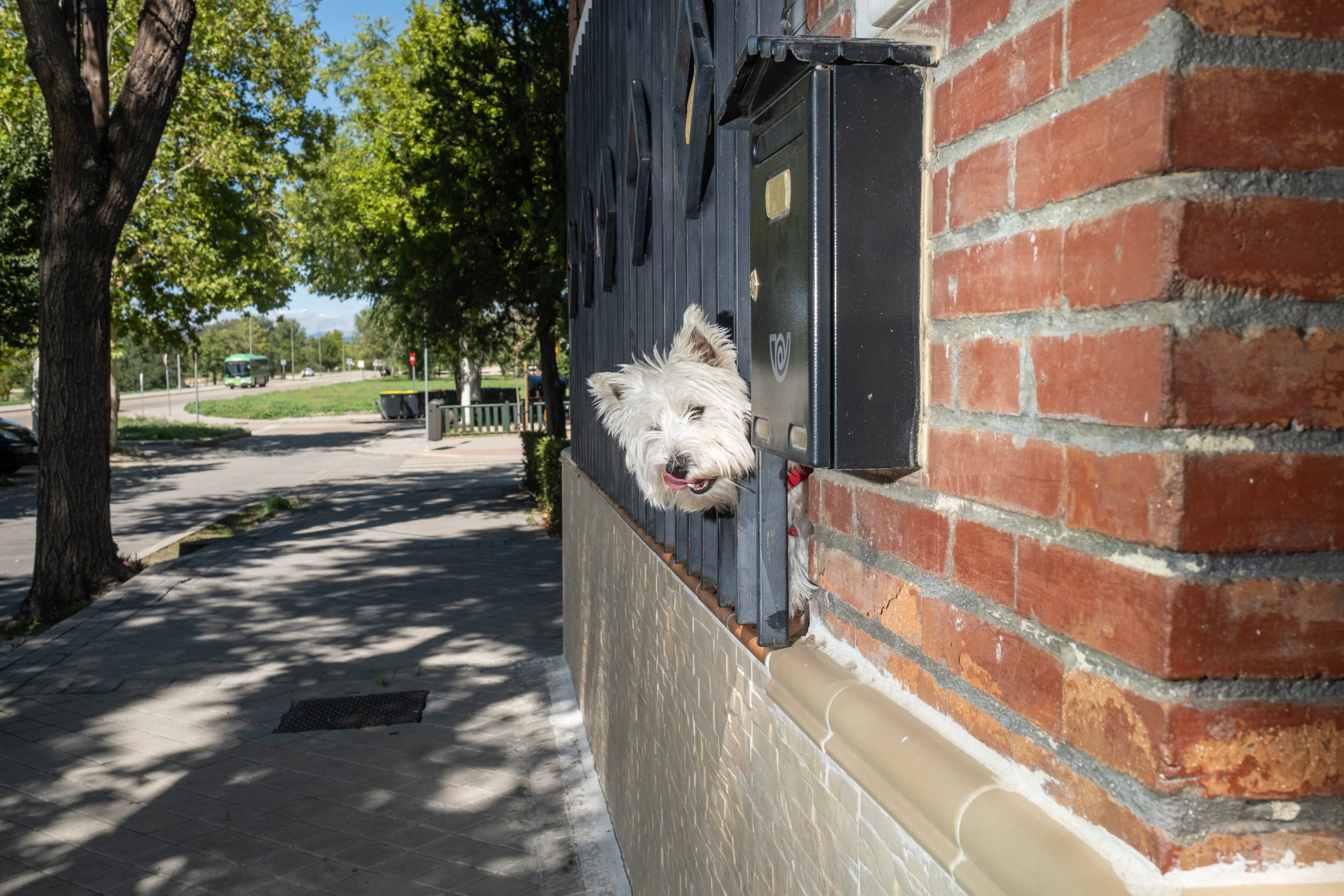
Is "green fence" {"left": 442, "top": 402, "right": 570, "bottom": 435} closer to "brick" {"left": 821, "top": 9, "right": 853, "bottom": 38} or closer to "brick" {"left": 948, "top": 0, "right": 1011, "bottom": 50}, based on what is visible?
"brick" {"left": 821, "top": 9, "right": 853, "bottom": 38}

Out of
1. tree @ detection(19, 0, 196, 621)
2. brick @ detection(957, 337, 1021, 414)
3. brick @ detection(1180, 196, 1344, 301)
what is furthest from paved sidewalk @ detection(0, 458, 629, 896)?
brick @ detection(1180, 196, 1344, 301)

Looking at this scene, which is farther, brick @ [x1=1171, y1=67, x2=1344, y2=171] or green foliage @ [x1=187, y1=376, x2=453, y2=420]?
green foliage @ [x1=187, y1=376, x2=453, y2=420]

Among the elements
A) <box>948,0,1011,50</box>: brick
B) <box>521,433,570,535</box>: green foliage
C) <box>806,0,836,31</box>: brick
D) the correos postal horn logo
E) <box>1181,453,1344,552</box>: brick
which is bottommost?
<box>521,433,570,535</box>: green foliage

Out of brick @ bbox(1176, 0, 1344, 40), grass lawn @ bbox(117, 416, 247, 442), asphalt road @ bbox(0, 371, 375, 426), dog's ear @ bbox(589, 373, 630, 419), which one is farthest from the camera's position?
asphalt road @ bbox(0, 371, 375, 426)

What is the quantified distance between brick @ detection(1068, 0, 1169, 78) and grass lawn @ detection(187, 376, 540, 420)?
49.0 meters

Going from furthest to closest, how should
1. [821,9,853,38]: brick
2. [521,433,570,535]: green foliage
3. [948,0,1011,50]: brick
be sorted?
1. [521,433,570,535]: green foliage
2. [821,9,853,38]: brick
3. [948,0,1011,50]: brick

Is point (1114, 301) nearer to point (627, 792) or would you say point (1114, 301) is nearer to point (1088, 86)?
point (1088, 86)

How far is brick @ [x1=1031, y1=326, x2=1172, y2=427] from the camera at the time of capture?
0.87 metres

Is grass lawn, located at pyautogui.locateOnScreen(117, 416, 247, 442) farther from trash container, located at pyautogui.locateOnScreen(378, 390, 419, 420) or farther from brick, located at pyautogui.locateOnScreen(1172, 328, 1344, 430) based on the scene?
brick, located at pyautogui.locateOnScreen(1172, 328, 1344, 430)

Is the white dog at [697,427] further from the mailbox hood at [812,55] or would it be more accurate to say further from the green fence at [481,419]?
the green fence at [481,419]

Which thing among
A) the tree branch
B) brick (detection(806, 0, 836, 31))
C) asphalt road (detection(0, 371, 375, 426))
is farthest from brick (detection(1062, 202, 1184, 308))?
asphalt road (detection(0, 371, 375, 426))

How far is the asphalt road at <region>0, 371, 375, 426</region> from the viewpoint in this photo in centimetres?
4631

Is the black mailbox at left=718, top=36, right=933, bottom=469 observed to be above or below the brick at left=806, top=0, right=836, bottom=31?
below

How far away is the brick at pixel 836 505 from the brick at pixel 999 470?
33 cm
